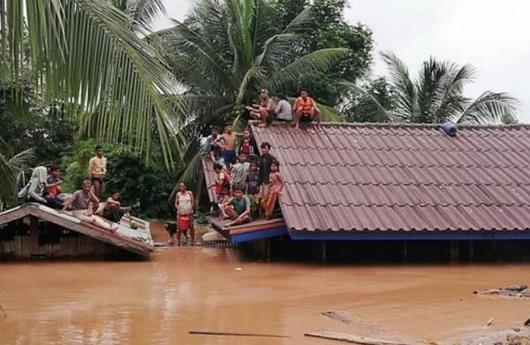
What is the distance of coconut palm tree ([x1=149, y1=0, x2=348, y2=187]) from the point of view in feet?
74.2

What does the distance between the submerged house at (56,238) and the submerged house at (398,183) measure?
6.04ft

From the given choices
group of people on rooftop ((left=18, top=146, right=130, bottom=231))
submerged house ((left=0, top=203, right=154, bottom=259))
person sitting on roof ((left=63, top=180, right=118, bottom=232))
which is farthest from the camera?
person sitting on roof ((left=63, top=180, right=118, bottom=232))

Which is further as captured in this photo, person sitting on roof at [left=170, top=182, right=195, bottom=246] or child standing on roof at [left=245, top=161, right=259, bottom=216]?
person sitting on roof at [left=170, top=182, right=195, bottom=246]

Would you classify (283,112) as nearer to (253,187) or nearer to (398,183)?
(253,187)

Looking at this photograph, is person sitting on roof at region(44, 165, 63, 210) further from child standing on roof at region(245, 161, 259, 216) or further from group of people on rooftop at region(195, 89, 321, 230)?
child standing on roof at region(245, 161, 259, 216)

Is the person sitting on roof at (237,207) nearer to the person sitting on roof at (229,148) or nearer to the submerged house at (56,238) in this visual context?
the submerged house at (56,238)

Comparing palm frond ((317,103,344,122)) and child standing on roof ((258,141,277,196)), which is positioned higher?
palm frond ((317,103,344,122))

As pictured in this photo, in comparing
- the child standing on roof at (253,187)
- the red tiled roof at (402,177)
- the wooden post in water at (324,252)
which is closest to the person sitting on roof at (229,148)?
the red tiled roof at (402,177)

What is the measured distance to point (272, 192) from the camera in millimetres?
14000

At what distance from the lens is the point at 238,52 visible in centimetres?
2306

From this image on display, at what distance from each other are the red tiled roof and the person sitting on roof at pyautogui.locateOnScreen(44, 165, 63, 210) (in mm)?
4203

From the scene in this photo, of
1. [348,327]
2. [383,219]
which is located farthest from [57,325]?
[383,219]

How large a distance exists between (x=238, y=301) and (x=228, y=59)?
1455cm

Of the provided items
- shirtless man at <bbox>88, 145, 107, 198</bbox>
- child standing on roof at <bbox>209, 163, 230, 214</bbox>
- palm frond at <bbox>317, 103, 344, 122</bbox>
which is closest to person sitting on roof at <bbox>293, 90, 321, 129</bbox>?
child standing on roof at <bbox>209, 163, 230, 214</bbox>
